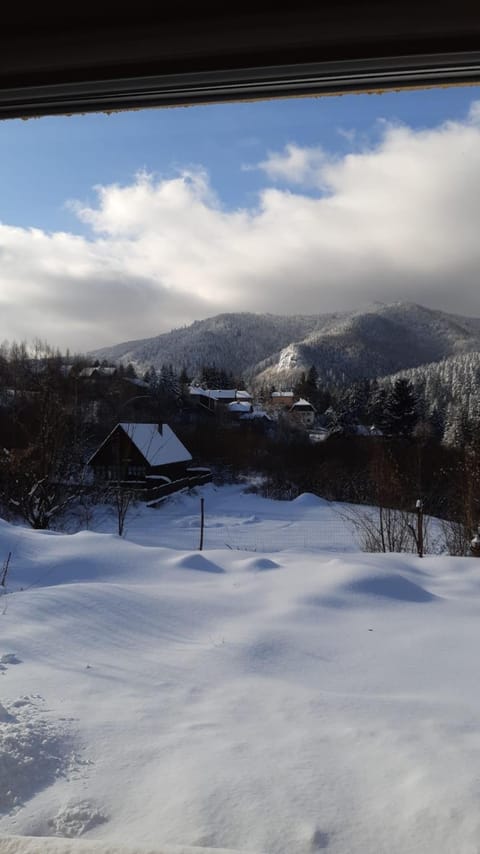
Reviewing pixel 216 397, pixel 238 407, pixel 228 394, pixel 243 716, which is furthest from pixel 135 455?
pixel 228 394

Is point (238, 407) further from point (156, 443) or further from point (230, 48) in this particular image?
point (230, 48)

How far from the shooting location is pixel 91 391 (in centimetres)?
2131

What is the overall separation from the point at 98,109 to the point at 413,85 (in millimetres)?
527

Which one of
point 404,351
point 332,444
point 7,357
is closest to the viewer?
point 404,351

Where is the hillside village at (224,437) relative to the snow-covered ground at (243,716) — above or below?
above

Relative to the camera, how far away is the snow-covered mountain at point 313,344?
38.7ft

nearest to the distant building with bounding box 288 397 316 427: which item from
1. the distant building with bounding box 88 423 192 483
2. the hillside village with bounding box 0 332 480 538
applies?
the hillside village with bounding box 0 332 480 538

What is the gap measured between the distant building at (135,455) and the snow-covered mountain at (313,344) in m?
6.79

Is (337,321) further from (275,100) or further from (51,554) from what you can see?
(275,100)

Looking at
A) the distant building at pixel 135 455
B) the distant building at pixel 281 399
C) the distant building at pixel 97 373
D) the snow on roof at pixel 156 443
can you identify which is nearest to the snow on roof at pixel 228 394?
the distant building at pixel 281 399

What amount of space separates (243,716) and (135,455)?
59.0ft

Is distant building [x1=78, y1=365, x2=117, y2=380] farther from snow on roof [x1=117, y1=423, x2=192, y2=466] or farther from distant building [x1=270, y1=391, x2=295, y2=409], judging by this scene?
distant building [x1=270, y1=391, x2=295, y2=409]

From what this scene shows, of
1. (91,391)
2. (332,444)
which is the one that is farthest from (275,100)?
(332,444)

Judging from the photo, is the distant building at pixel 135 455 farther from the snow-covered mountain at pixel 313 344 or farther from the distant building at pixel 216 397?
the distant building at pixel 216 397
